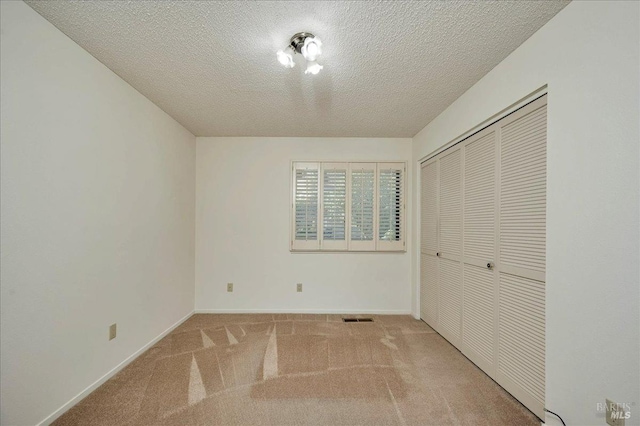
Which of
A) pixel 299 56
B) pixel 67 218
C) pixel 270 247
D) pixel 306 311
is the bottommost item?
pixel 306 311

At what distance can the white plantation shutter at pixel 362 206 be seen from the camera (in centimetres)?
369

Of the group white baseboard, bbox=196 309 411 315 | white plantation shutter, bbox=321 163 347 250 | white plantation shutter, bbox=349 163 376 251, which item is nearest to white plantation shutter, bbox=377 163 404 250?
white plantation shutter, bbox=349 163 376 251

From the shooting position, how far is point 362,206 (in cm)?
370

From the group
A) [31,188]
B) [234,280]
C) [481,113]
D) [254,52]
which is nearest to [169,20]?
[254,52]

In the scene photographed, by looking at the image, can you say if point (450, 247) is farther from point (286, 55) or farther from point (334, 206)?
point (286, 55)

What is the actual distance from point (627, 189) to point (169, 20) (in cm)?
258

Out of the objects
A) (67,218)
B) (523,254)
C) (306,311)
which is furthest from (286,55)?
(306,311)

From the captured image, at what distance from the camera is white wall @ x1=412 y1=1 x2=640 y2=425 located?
1185 mm

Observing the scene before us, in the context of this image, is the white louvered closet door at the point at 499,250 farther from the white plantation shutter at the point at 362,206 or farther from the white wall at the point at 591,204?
the white plantation shutter at the point at 362,206

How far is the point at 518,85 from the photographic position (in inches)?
70.9

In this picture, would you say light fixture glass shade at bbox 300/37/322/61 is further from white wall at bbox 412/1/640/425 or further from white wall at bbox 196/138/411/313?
white wall at bbox 196/138/411/313

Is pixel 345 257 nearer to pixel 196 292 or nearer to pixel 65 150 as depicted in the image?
pixel 196 292

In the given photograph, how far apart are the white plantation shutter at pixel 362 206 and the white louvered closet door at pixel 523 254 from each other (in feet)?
5.88

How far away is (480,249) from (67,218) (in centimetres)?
320
